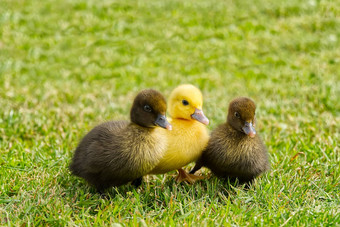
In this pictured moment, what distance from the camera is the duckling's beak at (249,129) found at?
13.8ft

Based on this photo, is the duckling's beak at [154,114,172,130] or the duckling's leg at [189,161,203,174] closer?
the duckling's beak at [154,114,172,130]

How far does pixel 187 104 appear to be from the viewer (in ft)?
14.5

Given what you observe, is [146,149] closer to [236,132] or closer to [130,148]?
[130,148]

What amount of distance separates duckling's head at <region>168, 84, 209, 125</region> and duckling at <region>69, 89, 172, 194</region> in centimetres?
36

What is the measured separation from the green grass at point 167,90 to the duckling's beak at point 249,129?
48 cm

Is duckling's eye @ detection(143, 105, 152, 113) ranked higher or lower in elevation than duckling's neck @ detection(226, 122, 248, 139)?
higher

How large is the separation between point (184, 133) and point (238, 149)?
497mm

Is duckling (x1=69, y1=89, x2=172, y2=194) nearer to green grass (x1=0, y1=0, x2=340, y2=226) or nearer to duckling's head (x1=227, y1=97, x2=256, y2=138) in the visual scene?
green grass (x1=0, y1=0, x2=340, y2=226)

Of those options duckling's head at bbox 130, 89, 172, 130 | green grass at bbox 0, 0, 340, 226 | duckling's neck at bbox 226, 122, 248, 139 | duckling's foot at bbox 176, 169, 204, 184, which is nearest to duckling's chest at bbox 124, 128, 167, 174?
duckling's head at bbox 130, 89, 172, 130

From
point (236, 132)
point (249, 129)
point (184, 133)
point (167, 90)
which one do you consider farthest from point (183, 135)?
point (167, 90)

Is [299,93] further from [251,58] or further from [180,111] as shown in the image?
[180,111]

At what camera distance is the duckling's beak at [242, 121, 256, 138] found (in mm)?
4191

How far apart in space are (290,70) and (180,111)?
5.40 m

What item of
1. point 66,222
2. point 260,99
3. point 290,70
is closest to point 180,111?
point 66,222
